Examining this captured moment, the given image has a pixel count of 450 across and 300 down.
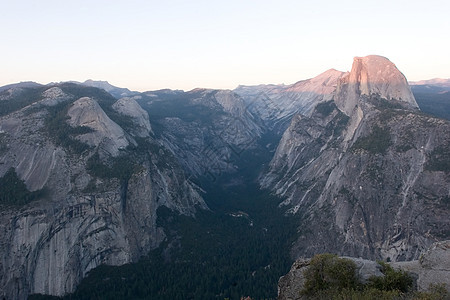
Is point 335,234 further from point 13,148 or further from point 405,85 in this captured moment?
point 13,148

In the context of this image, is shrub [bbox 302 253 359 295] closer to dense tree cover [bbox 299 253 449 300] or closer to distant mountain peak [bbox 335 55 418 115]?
dense tree cover [bbox 299 253 449 300]

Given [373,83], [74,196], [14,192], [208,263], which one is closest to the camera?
[14,192]

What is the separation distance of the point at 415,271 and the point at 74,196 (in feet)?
292

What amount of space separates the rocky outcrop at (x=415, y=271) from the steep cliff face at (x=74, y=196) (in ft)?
240

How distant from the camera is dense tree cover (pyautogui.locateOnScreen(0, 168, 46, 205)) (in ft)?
297

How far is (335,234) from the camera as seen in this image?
10469 cm

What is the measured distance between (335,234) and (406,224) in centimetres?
2193

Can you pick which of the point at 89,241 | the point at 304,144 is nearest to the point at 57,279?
the point at 89,241

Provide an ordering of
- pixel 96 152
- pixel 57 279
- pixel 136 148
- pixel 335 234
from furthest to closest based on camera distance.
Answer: pixel 136 148 < pixel 96 152 < pixel 335 234 < pixel 57 279

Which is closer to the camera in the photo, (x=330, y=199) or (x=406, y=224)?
(x=406, y=224)

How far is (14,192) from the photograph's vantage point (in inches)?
3664

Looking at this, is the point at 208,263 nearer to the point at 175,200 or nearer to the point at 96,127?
the point at 175,200

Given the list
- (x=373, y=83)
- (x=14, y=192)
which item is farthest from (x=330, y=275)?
(x=373, y=83)

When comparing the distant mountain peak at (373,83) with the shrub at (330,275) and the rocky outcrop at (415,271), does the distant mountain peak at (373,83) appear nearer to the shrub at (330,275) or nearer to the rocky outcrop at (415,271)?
the rocky outcrop at (415,271)
